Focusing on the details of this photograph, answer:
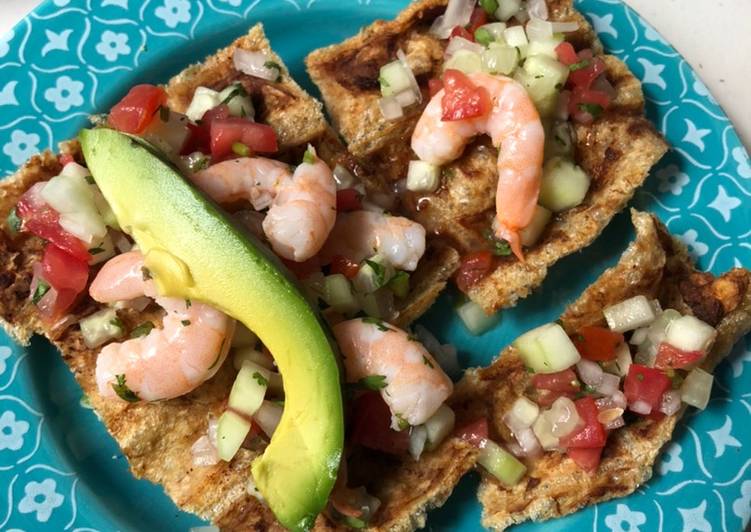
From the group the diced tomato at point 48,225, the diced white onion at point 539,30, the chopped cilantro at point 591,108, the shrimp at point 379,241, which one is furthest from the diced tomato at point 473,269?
the diced tomato at point 48,225

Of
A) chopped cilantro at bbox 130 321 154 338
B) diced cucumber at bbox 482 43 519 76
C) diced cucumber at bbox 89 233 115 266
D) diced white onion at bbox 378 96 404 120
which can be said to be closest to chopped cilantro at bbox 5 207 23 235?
diced cucumber at bbox 89 233 115 266

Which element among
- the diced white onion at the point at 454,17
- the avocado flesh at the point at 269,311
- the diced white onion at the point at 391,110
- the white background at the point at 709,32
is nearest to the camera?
the avocado flesh at the point at 269,311

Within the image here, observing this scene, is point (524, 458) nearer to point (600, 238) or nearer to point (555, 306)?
point (555, 306)

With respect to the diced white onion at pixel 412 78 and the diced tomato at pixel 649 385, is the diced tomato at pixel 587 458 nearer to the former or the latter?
the diced tomato at pixel 649 385

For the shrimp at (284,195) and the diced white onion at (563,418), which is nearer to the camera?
the shrimp at (284,195)

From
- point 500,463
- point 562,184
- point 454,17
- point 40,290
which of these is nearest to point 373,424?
point 500,463

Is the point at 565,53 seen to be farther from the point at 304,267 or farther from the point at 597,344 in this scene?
the point at 304,267

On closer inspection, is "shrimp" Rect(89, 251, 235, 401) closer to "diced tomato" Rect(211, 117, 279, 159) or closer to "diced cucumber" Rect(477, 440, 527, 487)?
"diced tomato" Rect(211, 117, 279, 159)
